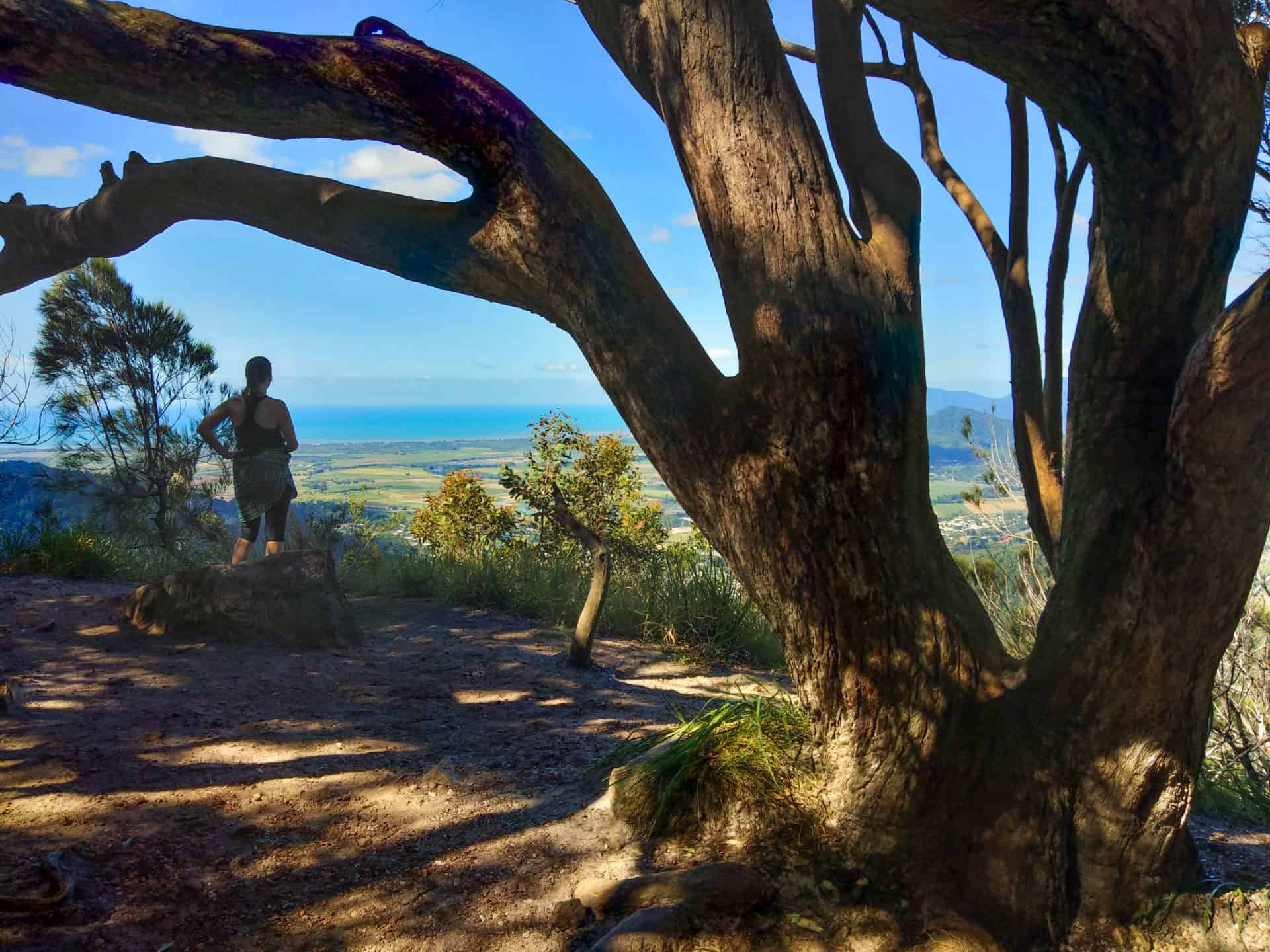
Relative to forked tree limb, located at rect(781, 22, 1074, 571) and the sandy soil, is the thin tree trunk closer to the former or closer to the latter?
the sandy soil

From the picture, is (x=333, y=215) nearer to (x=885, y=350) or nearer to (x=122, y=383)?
(x=885, y=350)

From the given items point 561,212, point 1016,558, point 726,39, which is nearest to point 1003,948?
point 561,212

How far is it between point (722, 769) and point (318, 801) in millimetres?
1813

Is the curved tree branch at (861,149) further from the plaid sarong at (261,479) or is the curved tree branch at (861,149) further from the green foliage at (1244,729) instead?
the plaid sarong at (261,479)

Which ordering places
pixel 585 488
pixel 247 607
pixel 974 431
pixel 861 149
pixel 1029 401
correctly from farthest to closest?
pixel 585 488
pixel 974 431
pixel 247 607
pixel 1029 401
pixel 861 149

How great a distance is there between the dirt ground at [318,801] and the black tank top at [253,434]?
165 cm

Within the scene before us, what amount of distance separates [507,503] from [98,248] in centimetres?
789

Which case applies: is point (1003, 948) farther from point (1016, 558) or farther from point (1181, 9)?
point (1016, 558)

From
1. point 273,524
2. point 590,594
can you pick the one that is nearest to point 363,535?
point 273,524

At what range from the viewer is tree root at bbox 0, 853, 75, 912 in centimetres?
276

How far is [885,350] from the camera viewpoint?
2.75 m

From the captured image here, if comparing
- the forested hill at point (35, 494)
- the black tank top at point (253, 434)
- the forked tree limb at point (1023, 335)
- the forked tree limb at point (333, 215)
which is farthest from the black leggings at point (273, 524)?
the forked tree limb at point (1023, 335)

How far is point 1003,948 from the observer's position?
9.64 ft

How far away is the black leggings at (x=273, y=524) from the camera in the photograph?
7.41 metres
